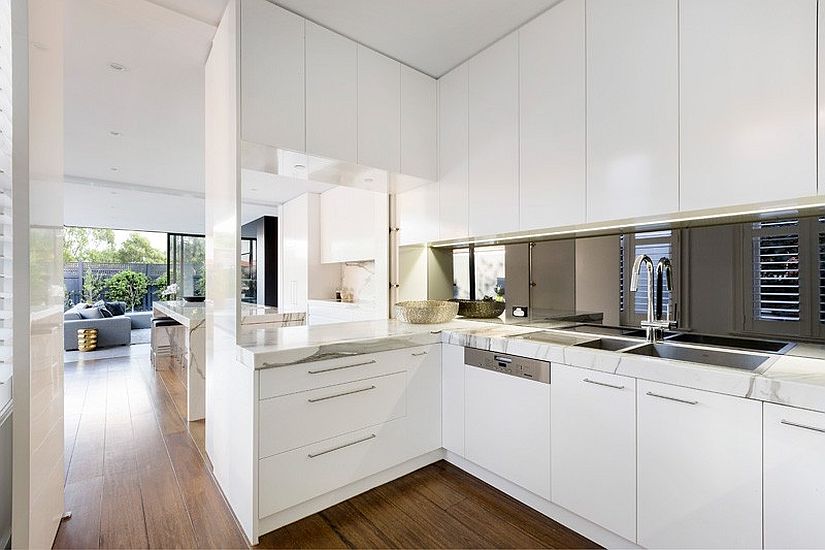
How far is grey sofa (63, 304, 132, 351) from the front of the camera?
624 centimetres

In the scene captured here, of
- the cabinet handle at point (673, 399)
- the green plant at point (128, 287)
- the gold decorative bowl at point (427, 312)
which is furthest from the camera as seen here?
the green plant at point (128, 287)

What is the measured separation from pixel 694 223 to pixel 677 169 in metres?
0.36

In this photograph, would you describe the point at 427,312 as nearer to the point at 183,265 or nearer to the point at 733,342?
the point at 733,342

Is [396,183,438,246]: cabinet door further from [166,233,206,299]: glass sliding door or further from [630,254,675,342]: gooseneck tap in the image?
[166,233,206,299]: glass sliding door

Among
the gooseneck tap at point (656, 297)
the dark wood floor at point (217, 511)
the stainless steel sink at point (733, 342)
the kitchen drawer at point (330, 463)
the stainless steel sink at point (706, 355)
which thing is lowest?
the dark wood floor at point (217, 511)

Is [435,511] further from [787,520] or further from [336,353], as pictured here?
[787,520]

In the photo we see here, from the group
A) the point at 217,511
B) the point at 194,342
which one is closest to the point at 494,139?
the point at 217,511

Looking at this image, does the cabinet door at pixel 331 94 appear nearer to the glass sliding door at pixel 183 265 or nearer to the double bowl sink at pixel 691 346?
the double bowl sink at pixel 691 346

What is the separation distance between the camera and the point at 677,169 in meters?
1.68

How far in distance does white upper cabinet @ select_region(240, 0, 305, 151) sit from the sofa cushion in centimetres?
703

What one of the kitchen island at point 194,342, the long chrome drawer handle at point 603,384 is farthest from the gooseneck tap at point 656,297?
the kitchen island at point 194,342

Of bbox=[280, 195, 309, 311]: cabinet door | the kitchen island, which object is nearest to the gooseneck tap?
the kitchen island

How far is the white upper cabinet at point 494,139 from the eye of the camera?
2328 mm

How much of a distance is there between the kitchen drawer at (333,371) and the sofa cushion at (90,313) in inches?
283
